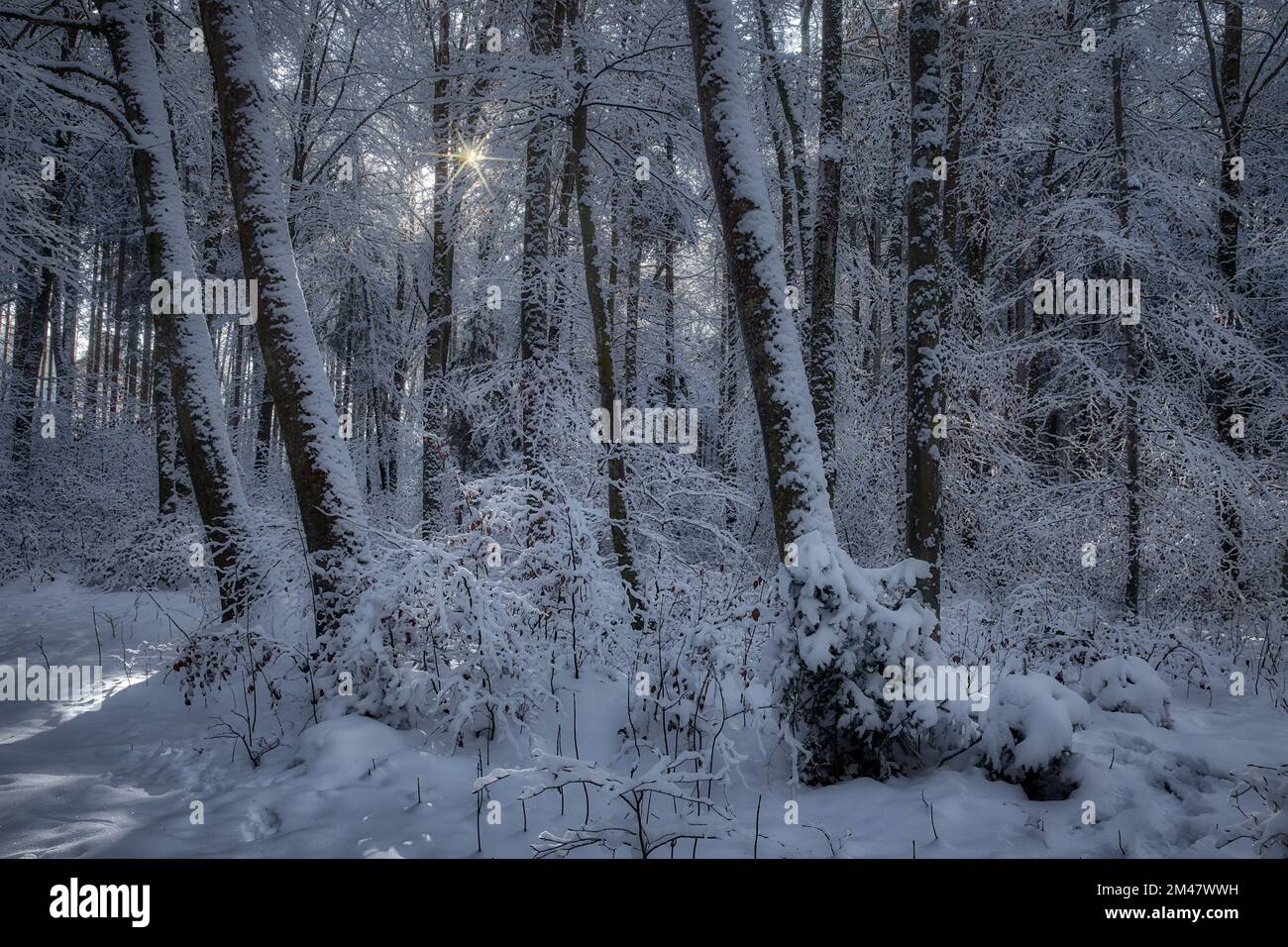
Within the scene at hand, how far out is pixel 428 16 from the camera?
9.09m

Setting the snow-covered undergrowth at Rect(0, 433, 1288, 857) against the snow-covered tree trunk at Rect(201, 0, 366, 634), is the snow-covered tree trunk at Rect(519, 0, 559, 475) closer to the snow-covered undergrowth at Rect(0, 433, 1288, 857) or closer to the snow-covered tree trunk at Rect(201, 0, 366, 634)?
the snow-covered undergrowth at Rect(0, 433, 1288, 857)

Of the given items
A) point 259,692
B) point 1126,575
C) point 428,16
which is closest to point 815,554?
point 259,692

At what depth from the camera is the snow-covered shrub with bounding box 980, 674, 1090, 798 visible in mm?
3596

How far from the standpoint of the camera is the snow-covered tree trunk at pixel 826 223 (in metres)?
7.52

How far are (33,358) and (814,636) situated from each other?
18.0 meters

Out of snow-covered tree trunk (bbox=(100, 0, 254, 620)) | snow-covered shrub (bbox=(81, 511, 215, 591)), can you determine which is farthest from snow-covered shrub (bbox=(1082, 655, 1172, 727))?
snow-covered shrub (bbox=(81, 511, 215, 591))

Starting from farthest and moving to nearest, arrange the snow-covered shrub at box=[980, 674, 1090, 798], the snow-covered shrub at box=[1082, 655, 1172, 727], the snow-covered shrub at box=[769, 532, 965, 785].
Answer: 1. the snow-covered shrub at box=[1082, 655, 1172, 727]
2. the snow-covered shrub at box=[769, 532, 965, 785]
3. the snow-covered shrub at box=[980, 674, 1090, 798]

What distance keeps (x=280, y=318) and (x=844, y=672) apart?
5.28 m

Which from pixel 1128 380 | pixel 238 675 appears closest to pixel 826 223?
pixel 1128 380

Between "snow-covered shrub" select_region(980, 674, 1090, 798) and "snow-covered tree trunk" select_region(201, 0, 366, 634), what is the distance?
15.6 ft

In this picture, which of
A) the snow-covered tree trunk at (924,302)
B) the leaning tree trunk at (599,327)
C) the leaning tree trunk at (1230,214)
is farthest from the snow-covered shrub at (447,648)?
the leaning tree trunk at (1230,214)

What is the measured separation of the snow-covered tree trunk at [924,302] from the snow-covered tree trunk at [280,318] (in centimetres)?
471
